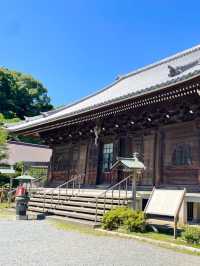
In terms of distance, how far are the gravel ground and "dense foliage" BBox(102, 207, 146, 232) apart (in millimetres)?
946

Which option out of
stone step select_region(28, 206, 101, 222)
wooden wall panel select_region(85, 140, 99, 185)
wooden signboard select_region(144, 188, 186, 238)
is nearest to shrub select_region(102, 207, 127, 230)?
wooden signboard select_region(144, 188, 186, 238)

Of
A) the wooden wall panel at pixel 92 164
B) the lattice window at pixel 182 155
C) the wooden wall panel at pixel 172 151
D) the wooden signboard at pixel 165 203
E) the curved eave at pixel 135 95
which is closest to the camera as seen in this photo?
the wooden signboard at pixel 165 203

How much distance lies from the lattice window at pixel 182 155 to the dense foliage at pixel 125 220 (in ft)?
11.0

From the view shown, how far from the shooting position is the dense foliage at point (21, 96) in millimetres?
49750

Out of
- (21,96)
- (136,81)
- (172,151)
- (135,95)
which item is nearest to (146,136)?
(172,151)

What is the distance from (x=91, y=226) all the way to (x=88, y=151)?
6971mm

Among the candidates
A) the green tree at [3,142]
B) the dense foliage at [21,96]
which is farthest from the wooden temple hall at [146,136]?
the dense foliage at [21,96]

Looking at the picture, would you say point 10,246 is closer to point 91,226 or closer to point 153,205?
point 91,226

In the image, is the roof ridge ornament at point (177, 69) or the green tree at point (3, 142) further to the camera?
the green tree at point (3, 142)

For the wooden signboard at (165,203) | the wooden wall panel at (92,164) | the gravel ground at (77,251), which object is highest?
the wooden wall panel at (92,164)

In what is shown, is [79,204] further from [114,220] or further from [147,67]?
[147,67]

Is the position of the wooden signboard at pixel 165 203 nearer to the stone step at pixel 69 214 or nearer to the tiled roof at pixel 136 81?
the stone step at pixel 69 214

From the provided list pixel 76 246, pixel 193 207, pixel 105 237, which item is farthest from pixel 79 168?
pixel 76 246

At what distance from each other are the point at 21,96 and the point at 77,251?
47555 millimetres
